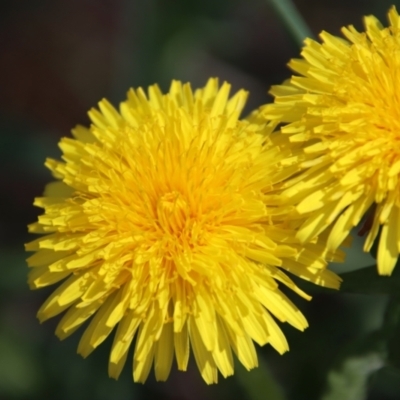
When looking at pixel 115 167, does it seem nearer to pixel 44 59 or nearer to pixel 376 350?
pixel 376 350

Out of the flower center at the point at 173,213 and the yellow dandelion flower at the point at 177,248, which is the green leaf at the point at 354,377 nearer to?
the yellow dandelion flower at the point at 177,248

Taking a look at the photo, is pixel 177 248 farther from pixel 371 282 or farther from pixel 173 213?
pixel 371 282

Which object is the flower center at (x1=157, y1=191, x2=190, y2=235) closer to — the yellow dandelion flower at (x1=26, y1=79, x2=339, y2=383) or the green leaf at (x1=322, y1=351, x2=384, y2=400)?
the yellow dandelion flower at (x1=26, y1=79, x2=339, y2=383)

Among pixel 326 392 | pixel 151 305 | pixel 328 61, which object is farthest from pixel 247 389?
pixel 328 61

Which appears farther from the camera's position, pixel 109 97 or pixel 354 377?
pixel 109 97

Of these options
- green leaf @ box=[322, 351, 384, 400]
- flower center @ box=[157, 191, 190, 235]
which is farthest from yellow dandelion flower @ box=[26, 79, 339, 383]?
green leaf @ box=[322, 351, 384, 400]

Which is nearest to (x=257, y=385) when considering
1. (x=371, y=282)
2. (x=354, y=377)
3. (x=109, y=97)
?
(x=354, y=377)

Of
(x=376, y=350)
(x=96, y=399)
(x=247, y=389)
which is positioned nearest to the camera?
(x=376, y=350)

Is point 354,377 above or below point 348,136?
below
